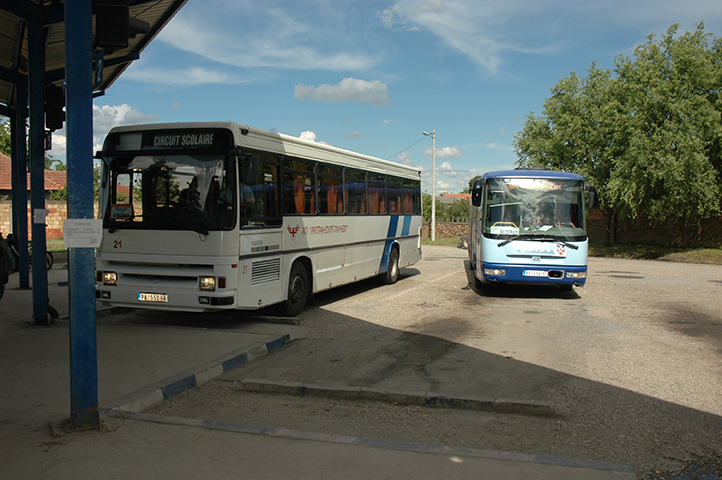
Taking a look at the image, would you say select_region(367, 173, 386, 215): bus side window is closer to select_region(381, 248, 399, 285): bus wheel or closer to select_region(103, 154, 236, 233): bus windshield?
select_region(381, 248, 399, 285): bus wheel

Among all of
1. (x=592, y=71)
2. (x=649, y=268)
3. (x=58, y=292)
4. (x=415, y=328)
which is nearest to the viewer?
(x=415, y=328)

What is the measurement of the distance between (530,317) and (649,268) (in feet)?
46.7

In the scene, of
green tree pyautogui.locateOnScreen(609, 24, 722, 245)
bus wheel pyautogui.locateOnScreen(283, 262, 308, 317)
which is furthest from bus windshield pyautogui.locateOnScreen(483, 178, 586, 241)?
green tree pyautogui.locateOnScreen(609, 24, 722, 245)

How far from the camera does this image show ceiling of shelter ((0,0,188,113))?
9.04 metres

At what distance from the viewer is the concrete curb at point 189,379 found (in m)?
5.39

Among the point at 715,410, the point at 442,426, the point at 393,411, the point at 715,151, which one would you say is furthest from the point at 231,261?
the point at 715,151

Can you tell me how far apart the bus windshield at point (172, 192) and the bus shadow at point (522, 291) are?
7539 millimetres

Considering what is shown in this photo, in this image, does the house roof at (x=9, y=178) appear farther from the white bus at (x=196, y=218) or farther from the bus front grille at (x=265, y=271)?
the bus front grille at (x=265, y=271)

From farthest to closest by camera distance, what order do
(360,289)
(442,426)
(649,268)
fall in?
(649,268) → (360,289) → (442,426)

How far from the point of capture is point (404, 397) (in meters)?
5.74

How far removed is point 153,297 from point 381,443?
557cm

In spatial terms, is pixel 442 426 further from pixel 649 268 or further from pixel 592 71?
pixel 592 71

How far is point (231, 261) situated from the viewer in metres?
8.69

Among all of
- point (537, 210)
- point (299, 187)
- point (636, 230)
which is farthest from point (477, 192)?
point (636, 230)
